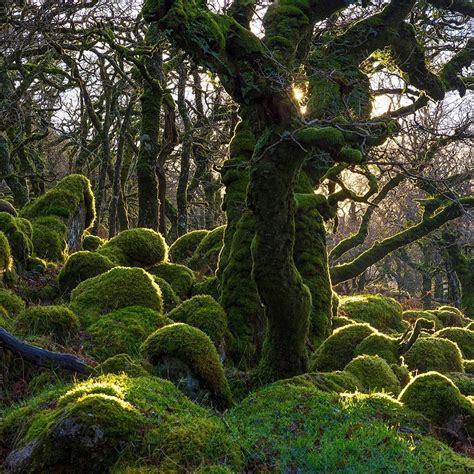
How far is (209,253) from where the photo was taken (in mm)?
14992

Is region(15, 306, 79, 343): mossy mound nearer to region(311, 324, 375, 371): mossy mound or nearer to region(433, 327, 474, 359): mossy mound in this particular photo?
region(311, 324, 375, 371): mossy mound

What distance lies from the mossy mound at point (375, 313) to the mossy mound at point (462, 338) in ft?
5.25

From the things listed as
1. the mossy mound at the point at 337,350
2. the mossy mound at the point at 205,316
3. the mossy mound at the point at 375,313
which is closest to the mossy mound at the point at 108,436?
the mossy mound at the point at 205,316

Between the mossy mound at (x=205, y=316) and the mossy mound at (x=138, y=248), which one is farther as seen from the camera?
the mossy mound at (x=138, y=248)

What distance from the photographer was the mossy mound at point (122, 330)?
8516mm

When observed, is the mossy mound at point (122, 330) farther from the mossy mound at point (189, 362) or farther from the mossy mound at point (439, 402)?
the mossy mound at point (439, 402)

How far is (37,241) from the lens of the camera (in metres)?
14.2

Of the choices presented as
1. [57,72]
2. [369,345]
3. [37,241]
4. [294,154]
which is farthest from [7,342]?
[57,72]

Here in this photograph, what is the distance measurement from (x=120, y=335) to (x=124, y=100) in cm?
1824

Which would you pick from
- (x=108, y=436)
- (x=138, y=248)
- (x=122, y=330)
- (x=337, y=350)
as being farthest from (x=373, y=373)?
(x=138, y=248)

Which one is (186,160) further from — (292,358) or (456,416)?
(456,416)

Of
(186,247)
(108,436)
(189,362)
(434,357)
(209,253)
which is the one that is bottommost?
(108,436)

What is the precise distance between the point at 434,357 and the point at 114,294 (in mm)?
5901

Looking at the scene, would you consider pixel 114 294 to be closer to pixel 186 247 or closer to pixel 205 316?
pixel 205 316
